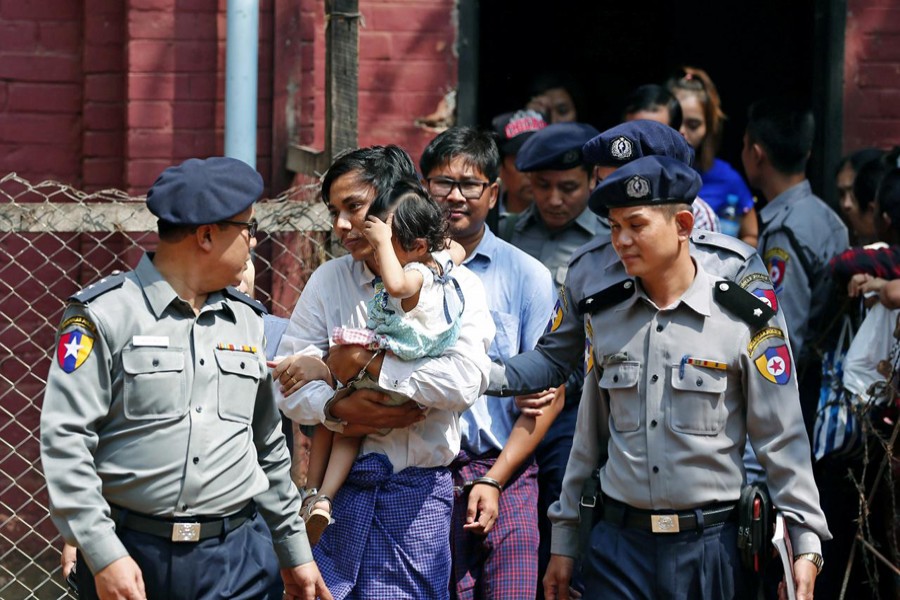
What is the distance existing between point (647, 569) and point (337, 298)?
1237 millimetres

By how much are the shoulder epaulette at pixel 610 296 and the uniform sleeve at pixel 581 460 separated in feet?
0.60

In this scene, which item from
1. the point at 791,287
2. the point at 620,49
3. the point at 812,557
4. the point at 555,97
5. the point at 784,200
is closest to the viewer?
the point at 812,557

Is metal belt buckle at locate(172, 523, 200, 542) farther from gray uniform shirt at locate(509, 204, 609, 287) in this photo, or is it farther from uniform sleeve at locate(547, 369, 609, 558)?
gray uniform shirt at locate(509, 204, 609, 287)

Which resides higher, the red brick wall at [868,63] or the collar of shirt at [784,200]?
the red brick wall at [868,63]

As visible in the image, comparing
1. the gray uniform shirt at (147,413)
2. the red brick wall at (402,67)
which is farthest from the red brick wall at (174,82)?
the gray uniform shirt at (147,413)

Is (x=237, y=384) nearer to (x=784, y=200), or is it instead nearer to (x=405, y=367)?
(x=405, y=367)

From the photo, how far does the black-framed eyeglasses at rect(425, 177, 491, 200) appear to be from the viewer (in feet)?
14.8

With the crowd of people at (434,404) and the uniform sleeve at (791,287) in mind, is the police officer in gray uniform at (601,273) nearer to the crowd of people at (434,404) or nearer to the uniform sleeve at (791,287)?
the crowd of people at (434,404)

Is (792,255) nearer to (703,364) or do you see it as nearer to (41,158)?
(703,364)

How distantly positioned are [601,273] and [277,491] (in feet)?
3.65

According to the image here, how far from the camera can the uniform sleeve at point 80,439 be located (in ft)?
10.3

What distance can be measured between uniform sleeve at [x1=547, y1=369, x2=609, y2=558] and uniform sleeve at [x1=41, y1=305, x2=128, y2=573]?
1.26 metres

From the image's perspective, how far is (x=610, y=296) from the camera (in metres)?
3.76

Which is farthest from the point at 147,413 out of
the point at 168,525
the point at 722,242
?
the point at 722,242
